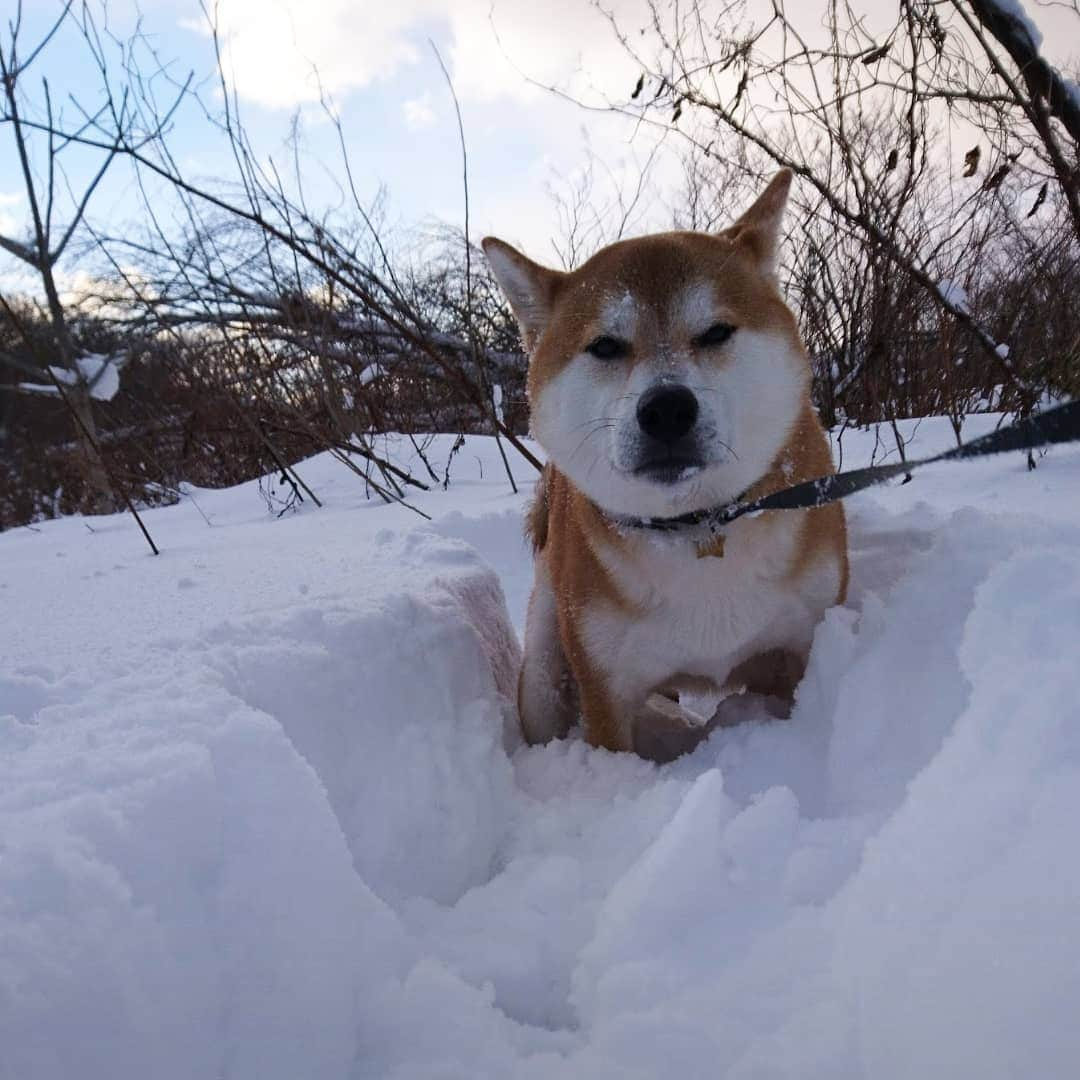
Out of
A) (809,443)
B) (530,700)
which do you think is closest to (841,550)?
(809,443)

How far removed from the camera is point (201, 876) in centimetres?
99

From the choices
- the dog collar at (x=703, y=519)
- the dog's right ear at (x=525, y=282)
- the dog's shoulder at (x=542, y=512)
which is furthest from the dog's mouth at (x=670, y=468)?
the dog's shoulder at (x=542, y=512)

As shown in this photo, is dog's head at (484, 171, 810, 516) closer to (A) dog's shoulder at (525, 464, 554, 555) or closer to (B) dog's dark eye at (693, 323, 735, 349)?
(B) dog's dark eye at (693, 323, 735, 349)

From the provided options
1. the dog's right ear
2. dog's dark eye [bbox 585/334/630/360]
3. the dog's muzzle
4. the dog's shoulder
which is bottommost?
the dog's shoulder

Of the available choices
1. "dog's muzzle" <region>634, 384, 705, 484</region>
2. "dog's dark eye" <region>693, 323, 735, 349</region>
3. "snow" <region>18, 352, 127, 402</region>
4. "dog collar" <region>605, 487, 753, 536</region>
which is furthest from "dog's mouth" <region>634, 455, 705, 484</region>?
"snow" <region>18, 352, 127, 402</region>

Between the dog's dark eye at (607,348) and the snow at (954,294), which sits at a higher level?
the snow at (954,294)

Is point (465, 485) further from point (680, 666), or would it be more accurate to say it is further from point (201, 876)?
point (201, 876)

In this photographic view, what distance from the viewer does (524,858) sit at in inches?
57.6

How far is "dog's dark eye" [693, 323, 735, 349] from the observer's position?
179cm

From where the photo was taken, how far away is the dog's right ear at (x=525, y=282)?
83.4 inches

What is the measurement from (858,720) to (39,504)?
12514mm

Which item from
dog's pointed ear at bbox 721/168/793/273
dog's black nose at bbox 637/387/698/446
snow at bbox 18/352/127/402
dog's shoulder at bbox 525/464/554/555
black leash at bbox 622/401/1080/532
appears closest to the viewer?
black leash at bbox 622/401/1080/532

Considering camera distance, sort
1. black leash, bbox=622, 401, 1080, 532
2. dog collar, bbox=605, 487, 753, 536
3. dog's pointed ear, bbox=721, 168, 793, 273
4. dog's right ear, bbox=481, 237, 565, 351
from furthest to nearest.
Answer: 1. dog's right ear, bbox=481, 237, 565, 351
2. dog's pointed ear, bbox=721, 168, 793, 273
3. dog collar, bbox=605, 487, 753, 536
4. black leash, bbox=622, 401, 1080, 532

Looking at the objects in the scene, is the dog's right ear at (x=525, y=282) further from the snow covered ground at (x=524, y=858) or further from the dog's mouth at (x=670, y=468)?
the snow covered ground at (x=524, y=858)
